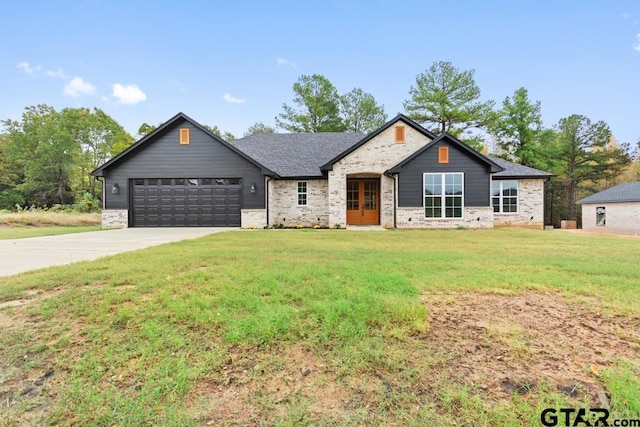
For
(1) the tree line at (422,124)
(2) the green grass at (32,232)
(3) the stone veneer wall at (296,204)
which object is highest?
(1) the tree line at (422,124)

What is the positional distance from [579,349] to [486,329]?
0.67 metres

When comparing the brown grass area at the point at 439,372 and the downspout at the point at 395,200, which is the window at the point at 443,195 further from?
the brown grass area at the point at 439,372

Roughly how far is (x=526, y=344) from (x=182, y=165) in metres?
15.7

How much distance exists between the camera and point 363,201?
16.2 meters

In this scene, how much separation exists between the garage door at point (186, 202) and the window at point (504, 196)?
1383cm

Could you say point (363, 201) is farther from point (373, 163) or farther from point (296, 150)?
point (296, 150)

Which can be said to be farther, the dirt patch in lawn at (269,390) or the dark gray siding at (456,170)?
the dark gray siding at (456,170)

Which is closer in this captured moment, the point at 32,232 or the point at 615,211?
the point at 32,232

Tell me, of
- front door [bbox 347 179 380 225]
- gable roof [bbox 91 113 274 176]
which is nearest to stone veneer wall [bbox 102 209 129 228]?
gable roof [bbox 91 113 274 176]

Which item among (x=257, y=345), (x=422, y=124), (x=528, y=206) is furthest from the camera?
(x=422, y=124)

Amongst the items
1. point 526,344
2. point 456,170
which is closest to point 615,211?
point 456,170

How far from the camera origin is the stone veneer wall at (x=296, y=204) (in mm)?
16094

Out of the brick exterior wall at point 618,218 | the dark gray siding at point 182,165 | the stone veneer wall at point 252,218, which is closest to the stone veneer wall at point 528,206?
the brick exterior wall at point 618,218

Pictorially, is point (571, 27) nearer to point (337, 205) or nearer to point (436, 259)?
point (337, 205)
